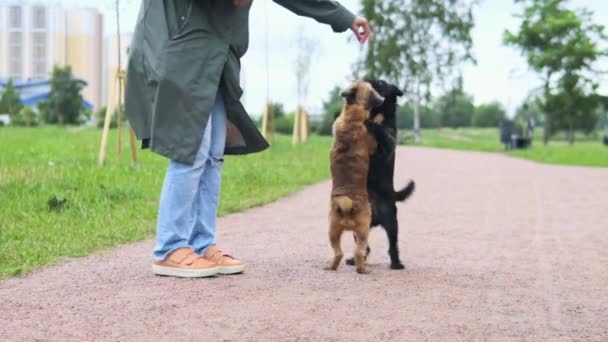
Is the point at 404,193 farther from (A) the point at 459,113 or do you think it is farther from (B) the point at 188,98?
(A) the point at 459,113

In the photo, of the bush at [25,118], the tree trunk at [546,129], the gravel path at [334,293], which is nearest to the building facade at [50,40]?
the bush at [25,118]

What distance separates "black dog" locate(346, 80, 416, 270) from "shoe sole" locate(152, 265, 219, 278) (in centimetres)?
108

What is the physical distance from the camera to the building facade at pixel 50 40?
40.6m

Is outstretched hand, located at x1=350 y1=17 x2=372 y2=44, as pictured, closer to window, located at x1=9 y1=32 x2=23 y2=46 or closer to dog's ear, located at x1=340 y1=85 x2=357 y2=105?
dog's ear, located at x1=340 y1=85 x2=357 y2=105

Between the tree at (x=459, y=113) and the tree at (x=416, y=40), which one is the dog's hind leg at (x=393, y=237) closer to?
the tree at (x=416, y=40)

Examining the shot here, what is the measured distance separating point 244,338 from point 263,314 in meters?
0.43

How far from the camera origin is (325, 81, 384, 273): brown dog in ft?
15.7

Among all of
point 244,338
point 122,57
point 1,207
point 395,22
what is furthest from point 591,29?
point 244,338

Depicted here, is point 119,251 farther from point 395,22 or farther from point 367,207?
point 395,22

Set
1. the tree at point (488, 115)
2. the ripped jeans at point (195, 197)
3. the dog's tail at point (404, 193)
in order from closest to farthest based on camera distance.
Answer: the ripped jeans at point (195, 197) → the dog's tail at point (404, 193) → the tree at point (488, 115)

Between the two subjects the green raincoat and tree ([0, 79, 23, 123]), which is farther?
tree ([0, 79, 23, 123])

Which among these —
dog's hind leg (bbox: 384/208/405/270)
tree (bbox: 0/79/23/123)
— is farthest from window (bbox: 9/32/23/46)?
dog's hind leg (bbox: 384/208/405/270)

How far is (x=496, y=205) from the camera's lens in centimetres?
1012

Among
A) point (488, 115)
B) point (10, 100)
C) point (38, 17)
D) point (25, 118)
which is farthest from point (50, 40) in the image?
point (488, 115)
